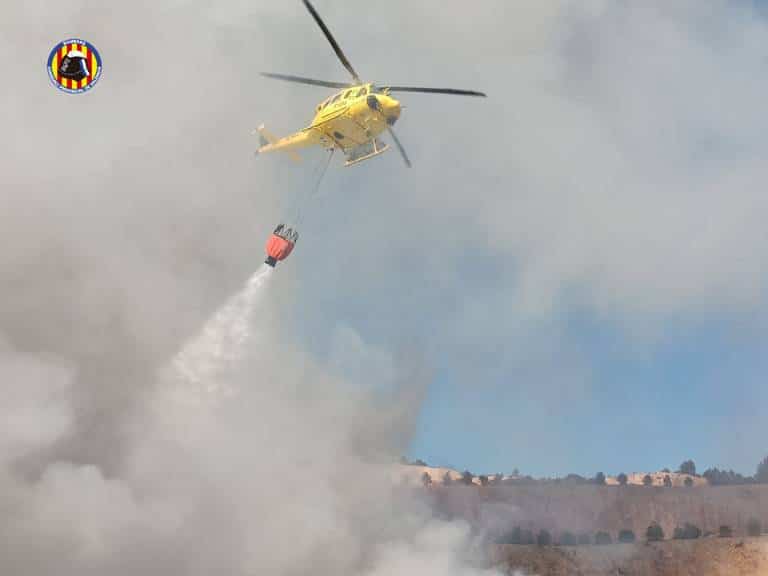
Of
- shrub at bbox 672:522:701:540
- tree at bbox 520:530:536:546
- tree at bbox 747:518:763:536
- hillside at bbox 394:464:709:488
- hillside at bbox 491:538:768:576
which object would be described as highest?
hillside at bbox 394:464:709:488

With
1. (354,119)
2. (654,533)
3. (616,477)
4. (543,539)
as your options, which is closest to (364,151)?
(354,119)

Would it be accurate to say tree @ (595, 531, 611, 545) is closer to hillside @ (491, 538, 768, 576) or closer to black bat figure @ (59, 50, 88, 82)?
hillside @ (491, 538, 768, 576)

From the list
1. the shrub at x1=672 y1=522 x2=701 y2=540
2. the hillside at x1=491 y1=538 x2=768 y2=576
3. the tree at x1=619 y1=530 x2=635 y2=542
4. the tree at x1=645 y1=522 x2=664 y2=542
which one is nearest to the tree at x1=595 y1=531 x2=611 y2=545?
the tree at x1=619 y1=530 x2=635 y2=542

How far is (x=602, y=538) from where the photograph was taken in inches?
4289

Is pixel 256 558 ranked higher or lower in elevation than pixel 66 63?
Answer: lower

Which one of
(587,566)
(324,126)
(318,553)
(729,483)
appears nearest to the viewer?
(324,126)

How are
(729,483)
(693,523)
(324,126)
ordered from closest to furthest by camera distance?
(324,126) < (693,523) < (729,483)

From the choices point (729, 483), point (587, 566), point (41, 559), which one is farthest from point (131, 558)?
point (729, 483)

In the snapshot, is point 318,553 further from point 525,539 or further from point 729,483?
point 729,483

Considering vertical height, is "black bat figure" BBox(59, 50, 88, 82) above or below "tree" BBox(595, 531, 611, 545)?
below

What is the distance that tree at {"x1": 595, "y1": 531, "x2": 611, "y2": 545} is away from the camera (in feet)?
349

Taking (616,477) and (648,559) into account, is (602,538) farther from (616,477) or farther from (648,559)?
(616,477)

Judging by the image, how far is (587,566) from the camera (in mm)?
99688

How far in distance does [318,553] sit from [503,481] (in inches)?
2659
